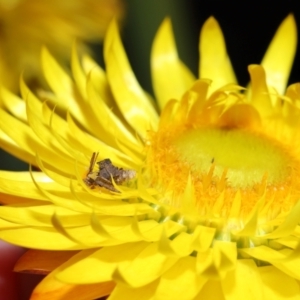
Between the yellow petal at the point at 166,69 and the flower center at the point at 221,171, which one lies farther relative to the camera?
the yellow petal at the point at 166,69

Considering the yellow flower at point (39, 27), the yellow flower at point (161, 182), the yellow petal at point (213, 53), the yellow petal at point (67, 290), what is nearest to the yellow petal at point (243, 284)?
the yellow flower at point (161, 182)

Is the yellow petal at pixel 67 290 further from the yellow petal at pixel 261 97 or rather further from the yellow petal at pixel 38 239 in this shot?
the yellow petal at pixel 261 97

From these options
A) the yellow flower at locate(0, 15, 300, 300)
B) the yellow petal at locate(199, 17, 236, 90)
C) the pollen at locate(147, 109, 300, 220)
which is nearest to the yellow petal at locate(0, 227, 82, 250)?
the yellow flower at locate(0, 15, 300, 300)

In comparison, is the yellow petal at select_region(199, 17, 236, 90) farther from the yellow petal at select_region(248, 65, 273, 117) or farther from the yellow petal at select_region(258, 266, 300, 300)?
the yellow petal at select_region(258, 266, 300, 300)

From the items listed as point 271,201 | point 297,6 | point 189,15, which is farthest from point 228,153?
point 297,6

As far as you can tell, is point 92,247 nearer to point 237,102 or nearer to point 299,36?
point 237,102

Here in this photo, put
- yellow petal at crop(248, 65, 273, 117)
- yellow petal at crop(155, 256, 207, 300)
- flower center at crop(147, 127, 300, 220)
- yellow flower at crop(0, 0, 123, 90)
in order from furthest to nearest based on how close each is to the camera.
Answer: yellow flower at crop(0, 0, 123, 90) < yellow petal at crop(248, 65, 273, 117) < flower center at crop(147, 127, 300, 220) < yellow petal at crop(155, 256, 207, 300)

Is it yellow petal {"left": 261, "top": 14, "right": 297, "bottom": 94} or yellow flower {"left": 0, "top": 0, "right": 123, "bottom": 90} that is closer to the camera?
yellow petal {"left": 261, "top": 14, "right": 297, "bottom": 94}
